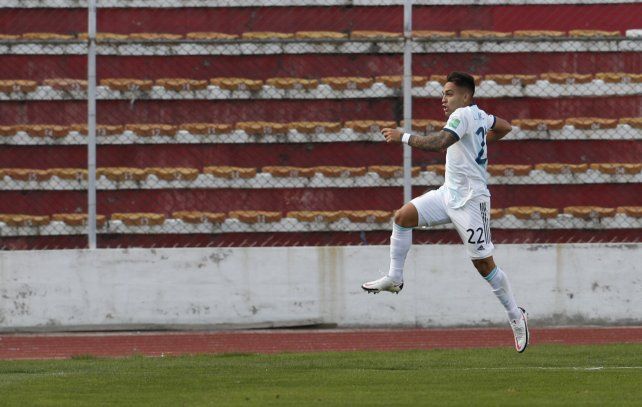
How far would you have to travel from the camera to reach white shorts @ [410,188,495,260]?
11000mm

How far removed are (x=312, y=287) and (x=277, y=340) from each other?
3.64ft

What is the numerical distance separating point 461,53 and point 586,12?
83.3 inches

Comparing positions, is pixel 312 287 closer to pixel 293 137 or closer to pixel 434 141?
pixel 293 137

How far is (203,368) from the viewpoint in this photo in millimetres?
11438

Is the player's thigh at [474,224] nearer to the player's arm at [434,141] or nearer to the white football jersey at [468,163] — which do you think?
the white football jersey at [468,163]

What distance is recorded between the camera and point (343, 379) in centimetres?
1020

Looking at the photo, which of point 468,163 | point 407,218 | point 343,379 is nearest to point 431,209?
point 407,218

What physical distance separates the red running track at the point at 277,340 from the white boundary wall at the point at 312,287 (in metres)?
0.18

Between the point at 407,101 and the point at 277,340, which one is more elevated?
the point at 407,101

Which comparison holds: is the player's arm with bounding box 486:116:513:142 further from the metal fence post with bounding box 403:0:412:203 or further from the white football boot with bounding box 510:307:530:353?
the metal fence post with bounding box 403:0:412:203

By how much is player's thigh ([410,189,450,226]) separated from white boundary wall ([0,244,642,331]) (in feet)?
17.4

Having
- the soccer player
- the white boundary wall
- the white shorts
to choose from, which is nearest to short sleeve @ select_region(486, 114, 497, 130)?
the soccer player

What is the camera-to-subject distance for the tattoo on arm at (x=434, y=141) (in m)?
10.5

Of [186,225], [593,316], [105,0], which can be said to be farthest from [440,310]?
[105,0]
